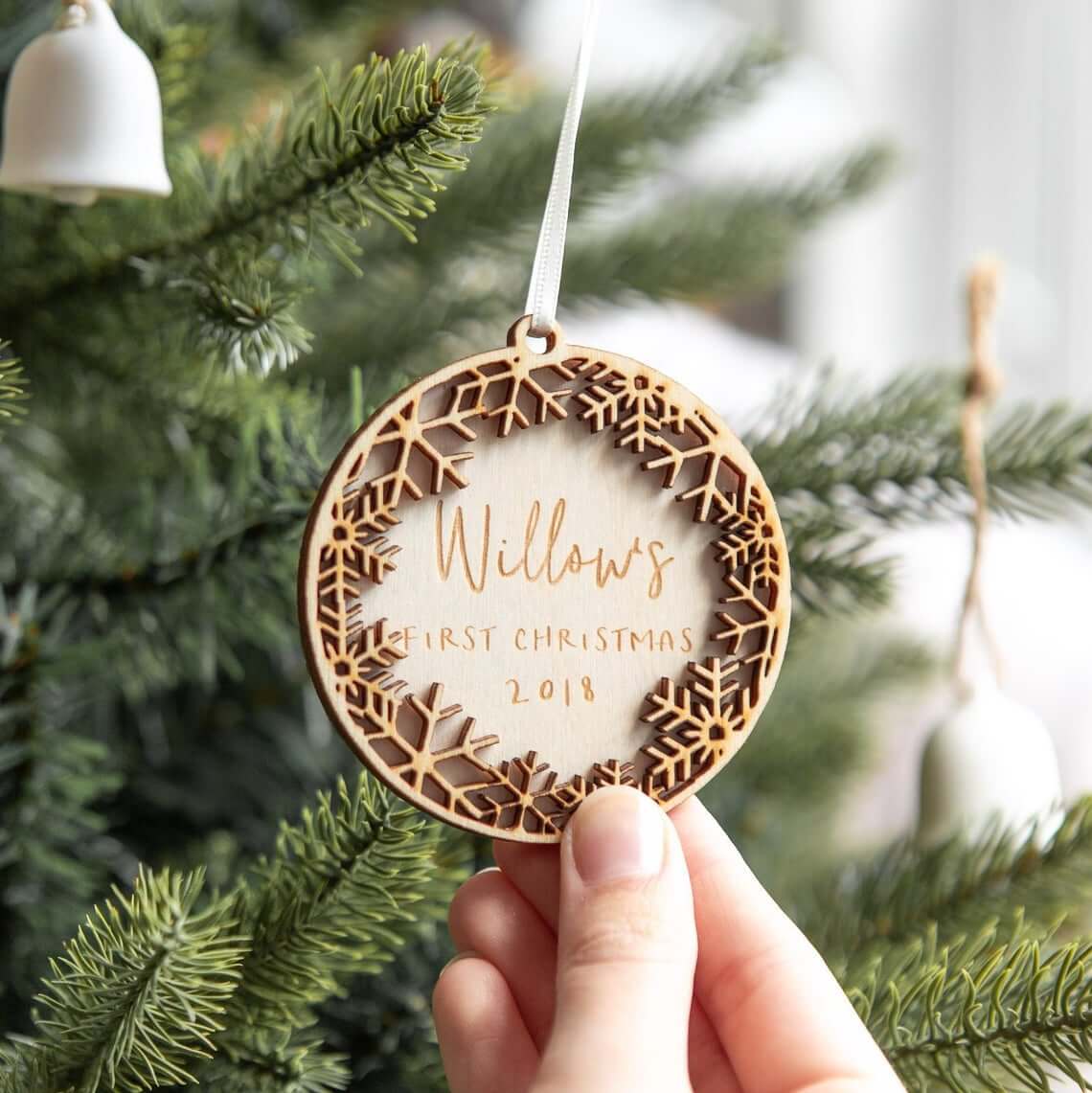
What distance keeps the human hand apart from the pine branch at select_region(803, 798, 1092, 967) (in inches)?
4.3

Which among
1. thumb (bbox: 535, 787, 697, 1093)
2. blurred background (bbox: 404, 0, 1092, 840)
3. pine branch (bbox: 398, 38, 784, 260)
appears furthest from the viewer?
blurred background (bbox: 404, 0, 1092, 840)

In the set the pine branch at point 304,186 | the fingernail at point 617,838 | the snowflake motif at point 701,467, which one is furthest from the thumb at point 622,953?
the pine branch at point 304,186

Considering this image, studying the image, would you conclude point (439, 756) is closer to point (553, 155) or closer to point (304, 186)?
point (304, 186)

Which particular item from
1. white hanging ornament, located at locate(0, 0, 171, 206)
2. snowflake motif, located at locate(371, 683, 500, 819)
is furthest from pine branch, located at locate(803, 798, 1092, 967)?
white hanging ornament, located at locate(0, 0, 171, 206)

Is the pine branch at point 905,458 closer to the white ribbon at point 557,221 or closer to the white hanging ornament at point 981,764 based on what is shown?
the white hanging ornament at point 981,764

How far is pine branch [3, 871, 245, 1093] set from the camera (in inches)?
13.9

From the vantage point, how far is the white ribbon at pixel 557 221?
42 cm

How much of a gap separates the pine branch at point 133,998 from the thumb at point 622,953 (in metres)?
0.11

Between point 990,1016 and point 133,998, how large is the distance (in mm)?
286

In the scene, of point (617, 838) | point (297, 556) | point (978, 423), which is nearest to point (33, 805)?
point (297, 556)

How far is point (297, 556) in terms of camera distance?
0.49m

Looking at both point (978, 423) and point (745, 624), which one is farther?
point (978, 423)

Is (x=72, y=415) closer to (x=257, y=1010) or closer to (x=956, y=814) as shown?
(x=257, y=1010)

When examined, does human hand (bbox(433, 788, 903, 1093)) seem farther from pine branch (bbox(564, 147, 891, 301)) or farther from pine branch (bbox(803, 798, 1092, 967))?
pine branch (bbox(564, 147, 891, 301))
